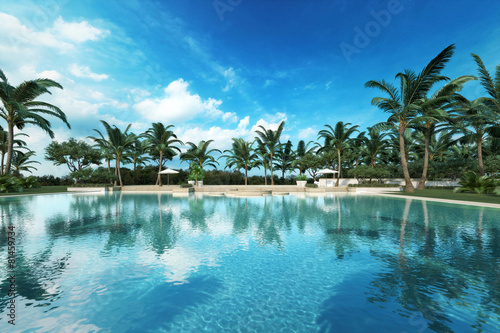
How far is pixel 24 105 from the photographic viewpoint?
68.3 ft

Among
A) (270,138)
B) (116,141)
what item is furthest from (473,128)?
(116,141)

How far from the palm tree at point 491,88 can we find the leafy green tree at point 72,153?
45.7 metres

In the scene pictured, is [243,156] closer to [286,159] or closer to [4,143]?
[286,159]

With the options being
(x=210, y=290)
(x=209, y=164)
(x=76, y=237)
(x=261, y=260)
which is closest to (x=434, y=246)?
(x=261, y=260)

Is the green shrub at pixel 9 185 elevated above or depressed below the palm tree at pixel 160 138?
below

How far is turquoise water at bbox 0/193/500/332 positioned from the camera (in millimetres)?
3238

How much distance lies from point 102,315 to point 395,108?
26.5m

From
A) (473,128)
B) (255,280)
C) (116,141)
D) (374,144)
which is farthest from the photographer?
(374,144)

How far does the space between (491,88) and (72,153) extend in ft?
159

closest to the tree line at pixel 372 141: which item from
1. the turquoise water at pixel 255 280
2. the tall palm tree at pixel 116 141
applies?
the tall palm tree at pixel 116 141

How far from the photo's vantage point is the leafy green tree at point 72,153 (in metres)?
31.6

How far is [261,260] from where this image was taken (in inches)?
214

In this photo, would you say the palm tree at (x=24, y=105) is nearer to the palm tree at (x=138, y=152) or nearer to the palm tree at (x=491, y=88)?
the palm tree at (x=138, y=152)

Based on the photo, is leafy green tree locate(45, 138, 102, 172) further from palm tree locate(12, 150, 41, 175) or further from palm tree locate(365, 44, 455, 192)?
palm tree locate(365, 44, 455, 192)
